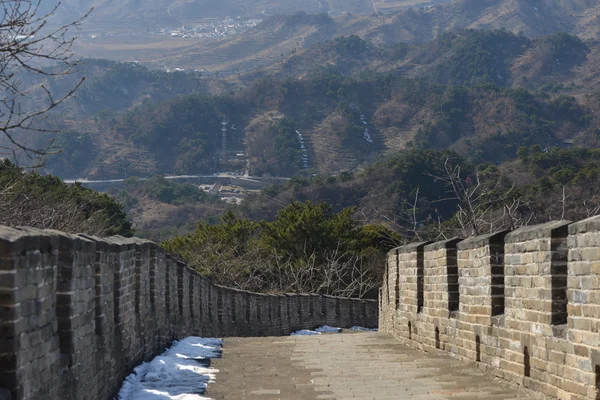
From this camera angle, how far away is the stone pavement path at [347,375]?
869cm

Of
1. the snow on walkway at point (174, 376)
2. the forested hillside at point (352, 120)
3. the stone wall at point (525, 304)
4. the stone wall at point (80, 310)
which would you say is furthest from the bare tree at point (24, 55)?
the forested hillside at point (352, 120)

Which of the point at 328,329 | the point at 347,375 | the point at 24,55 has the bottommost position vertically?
the point at 328,329

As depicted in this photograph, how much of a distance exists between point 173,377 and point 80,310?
2525mm

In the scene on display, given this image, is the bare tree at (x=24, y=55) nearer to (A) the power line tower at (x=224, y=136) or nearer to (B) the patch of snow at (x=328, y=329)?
(B) the patch of snow at (x=328, y=329)

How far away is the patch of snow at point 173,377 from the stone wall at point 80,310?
14 cm

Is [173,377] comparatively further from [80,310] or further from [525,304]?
[525,304]

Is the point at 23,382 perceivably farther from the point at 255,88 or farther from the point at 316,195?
the point at 255,88

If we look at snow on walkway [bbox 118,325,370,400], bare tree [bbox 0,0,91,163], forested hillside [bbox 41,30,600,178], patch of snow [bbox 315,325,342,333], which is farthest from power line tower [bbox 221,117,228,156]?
snow on walkway [bbox 118,325,370,400]

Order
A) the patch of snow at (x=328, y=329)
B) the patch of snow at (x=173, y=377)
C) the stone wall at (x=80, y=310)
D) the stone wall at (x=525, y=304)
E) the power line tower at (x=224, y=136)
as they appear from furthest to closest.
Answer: the power line tower at (x=224, y=136)
the patch of snow at (x=328, y=329)
the patch of snow at (x=173, y=377)
the stone wall at (x=525, y=304)
the stone wall at (x=80, y=310)

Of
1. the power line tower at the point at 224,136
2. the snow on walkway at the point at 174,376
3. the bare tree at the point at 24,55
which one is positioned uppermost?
the power line tower at the point at 224,136

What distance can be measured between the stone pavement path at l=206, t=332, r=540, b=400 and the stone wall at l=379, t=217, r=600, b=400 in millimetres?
263

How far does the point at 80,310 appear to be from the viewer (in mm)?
7305

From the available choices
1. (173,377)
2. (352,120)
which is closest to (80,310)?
(173,377)

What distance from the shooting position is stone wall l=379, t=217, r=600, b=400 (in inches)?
276
